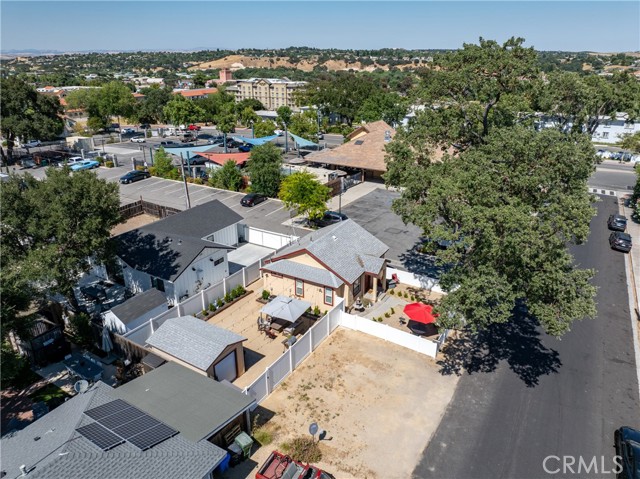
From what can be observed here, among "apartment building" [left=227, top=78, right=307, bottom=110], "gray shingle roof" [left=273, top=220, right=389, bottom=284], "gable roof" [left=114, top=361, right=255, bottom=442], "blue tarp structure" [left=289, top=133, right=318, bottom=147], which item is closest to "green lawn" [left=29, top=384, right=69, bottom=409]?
"gable roof" [left=114, top=361, right=255, bottom=442]

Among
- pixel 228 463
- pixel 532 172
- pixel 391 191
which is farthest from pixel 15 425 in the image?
pixel 391 191

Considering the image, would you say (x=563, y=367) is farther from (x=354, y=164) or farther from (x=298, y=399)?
(x=354, y=164)

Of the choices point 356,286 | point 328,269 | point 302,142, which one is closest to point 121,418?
point 328,269

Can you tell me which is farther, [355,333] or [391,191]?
[391,191]

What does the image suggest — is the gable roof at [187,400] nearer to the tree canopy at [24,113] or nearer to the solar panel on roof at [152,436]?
the solar panel on roof at [152,436]

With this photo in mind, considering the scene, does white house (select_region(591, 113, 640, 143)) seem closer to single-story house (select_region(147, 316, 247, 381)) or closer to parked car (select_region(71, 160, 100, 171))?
single-story house (select_region(147, 316, 247, 381))

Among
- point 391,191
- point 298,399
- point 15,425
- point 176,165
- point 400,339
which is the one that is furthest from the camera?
point 176,165

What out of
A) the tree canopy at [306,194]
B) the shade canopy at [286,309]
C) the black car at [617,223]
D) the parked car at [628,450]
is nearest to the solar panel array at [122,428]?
the shade canopy at [286,309]
